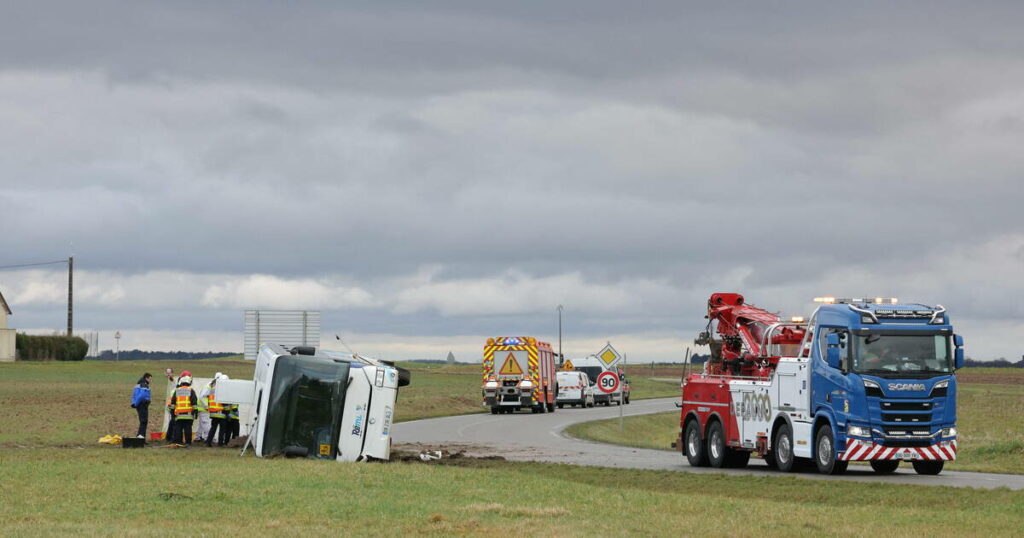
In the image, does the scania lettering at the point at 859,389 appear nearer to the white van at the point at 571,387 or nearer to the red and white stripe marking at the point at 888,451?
the red and white stripe marking at the point at 888,451

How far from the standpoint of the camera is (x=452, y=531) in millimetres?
15852

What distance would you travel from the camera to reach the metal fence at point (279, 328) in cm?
3666

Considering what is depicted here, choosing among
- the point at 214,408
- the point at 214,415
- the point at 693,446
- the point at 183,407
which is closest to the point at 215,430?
the point at 214,415

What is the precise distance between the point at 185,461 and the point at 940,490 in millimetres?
13975

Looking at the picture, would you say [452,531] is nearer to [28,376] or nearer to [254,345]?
[254,345]

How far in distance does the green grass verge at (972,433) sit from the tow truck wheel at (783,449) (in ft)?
15.9

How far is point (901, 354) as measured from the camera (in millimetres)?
24625

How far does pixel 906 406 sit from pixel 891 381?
56cm

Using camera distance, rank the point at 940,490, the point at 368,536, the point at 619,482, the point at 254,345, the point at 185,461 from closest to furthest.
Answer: the point at 368,536 < the point at 940,490 < the point at 619,482 < the point at 185,461 < the point at 254,345

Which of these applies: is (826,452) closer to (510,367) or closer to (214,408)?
(214,408)

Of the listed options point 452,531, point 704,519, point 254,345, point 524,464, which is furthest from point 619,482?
point 254,345

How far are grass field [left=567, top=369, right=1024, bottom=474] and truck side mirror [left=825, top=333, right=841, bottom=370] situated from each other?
6.37 meters

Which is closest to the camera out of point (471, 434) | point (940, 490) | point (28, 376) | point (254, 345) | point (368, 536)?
point (368, 536)

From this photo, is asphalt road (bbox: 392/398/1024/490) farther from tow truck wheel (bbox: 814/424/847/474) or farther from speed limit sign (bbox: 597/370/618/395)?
speed limit sign (bbox: 597/370/618/395)
